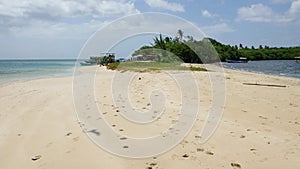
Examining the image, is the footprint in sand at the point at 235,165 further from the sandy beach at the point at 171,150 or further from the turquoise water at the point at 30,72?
the turquoise water at the point at 30,72

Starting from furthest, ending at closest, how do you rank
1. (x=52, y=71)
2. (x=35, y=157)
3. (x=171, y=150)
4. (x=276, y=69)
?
(x=276, y=69) < (x=52, y=71) < (x=171, y=150) < (x=35, y=157)

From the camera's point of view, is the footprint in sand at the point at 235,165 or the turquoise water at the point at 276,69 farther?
the turquoise water at the point at 276,69

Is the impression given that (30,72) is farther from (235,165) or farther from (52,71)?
(235,165)

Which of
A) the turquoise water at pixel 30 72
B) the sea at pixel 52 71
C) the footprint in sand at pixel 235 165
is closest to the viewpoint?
the footprint in sand at pixel 235 165

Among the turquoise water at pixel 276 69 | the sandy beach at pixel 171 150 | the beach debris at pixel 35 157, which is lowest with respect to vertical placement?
the turquoise water at pixel 276 69

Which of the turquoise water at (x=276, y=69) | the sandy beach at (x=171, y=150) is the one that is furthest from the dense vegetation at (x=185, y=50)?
the sandy beach at (x=171, y=150)

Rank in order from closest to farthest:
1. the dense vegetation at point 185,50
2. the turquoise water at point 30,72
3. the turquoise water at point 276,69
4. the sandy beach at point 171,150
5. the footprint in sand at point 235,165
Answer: the footprint in sand at point 235,165 → the sandy beach at point 171,150 → the turquoise water at point 30,72 → the turquoise water at point 276,69 → the dense vegetation at point 185,50

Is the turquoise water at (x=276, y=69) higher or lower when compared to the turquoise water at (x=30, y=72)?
higher

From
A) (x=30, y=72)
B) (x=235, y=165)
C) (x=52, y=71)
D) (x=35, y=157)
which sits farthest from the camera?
(x=52, y=71)

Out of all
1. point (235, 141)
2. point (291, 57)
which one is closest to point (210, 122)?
point (235, 141)

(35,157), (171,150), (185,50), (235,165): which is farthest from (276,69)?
(35,157)

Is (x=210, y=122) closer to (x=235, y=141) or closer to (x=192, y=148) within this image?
(x=235, y=141)

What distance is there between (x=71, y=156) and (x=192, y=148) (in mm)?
1790

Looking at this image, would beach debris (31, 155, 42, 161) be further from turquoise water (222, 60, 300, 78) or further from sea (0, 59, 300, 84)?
turquoise water (222, 60, 300, 78)
